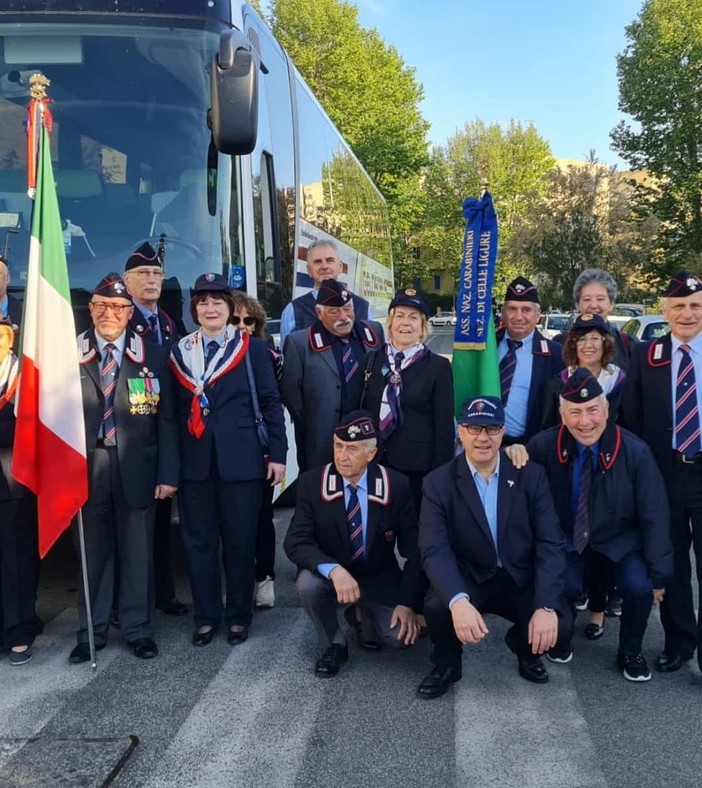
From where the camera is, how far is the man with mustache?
4672 mm

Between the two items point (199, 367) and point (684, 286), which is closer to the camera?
point (684, 286)

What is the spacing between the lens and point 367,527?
13.6 feet

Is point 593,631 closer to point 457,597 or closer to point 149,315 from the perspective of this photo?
point 457,597

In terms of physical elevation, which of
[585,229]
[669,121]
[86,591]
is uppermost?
[669,121]

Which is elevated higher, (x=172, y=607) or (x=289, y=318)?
(x=289, y=318)

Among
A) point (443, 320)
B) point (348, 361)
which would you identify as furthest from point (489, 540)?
point (443, 320)

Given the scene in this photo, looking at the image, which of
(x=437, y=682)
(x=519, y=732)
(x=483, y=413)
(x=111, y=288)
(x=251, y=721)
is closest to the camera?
(x=519, y=732)

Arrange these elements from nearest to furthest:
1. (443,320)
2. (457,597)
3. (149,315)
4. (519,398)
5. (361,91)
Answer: (457,597) → (149,315) → (519,398) → (361,91) → (443,320)

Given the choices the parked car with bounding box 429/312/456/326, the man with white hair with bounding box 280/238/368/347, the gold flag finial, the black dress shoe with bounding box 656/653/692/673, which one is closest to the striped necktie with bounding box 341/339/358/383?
the man with white hair with bounding box 280/238/368/347

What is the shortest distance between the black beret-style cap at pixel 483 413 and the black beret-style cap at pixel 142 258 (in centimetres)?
195

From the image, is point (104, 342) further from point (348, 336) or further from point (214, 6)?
point (214, 6)

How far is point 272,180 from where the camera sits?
577cm

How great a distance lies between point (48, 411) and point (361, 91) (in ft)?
98.4

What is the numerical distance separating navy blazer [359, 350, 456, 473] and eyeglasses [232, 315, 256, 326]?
2.89 feet
